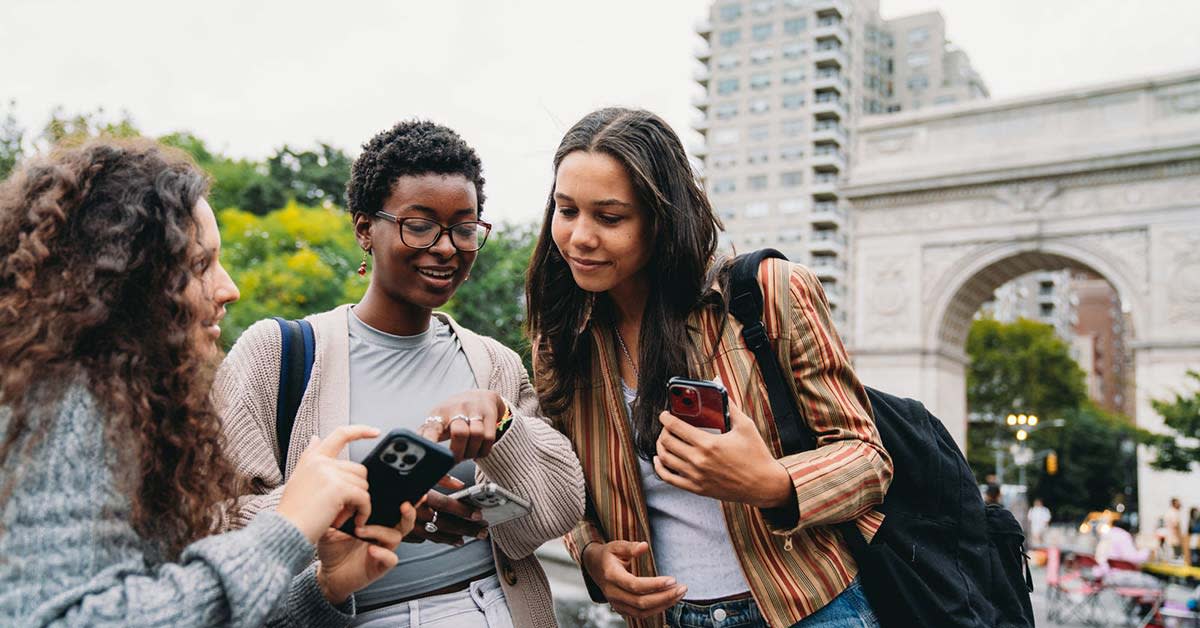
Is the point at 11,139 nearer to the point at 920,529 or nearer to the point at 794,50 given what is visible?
the point at 920,529

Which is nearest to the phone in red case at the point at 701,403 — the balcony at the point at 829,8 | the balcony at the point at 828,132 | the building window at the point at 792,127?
the balcony at the point at 828,132

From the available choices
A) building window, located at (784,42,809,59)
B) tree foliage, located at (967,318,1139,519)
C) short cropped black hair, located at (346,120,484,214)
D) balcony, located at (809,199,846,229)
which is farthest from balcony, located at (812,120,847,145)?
short cropped black hair, located at (346,120,484,214)

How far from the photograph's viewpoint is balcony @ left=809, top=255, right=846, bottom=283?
60656 mm

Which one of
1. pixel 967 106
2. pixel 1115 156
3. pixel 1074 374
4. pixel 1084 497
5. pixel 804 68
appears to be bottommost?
pixel 1084 497

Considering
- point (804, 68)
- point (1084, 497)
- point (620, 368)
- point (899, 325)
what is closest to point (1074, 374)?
point (1084, 497)

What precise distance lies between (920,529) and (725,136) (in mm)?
62773

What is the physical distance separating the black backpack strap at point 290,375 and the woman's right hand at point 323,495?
1.94 feet

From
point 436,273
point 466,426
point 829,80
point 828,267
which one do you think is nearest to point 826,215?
point 828,267

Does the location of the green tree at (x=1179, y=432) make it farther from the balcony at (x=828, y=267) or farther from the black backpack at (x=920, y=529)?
the balcony at (x=828, y=267)

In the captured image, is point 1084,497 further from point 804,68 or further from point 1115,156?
point 1115,156

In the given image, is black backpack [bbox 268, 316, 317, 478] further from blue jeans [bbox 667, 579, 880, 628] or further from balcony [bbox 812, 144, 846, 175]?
balcony [bbox 812, 144, 846, 175]

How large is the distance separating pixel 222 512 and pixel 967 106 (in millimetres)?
26340

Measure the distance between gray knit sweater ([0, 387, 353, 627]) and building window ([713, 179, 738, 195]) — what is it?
61966 mm

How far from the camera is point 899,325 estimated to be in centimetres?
2531
